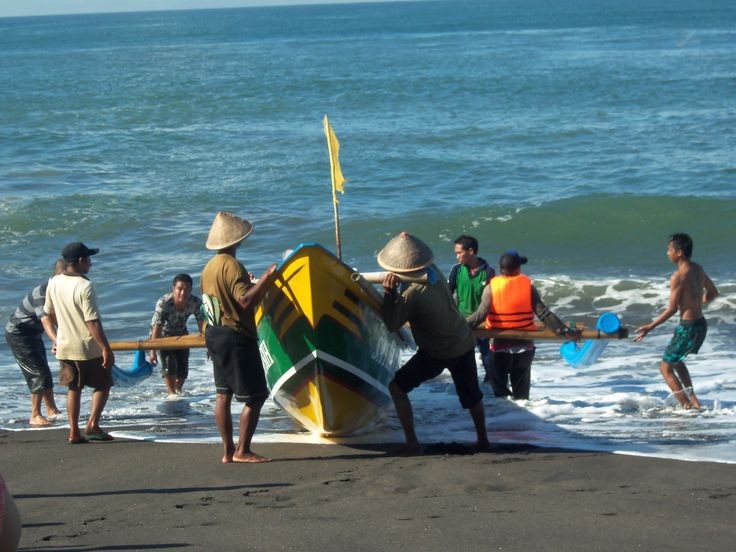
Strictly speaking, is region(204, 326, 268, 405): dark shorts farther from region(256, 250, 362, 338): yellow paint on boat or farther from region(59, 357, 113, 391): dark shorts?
region(59, 357, 113, 391): dark shorts

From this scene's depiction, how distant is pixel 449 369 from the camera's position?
702 centimetres

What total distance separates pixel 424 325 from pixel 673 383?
2.52 metres

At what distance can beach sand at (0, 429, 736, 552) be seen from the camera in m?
5.08

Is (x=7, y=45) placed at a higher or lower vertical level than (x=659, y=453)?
higher

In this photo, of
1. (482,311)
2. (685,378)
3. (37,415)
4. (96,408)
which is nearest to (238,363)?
(96,408)

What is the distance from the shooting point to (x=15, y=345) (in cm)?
852

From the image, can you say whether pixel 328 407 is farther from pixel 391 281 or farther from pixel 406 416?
pixel 391 281

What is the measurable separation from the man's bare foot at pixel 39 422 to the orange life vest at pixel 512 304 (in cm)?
334

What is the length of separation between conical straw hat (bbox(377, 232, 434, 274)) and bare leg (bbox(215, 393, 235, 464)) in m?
1.26

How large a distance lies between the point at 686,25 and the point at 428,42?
20.3 metres

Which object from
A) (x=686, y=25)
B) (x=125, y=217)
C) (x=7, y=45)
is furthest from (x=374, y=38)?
(x=125, y=217)

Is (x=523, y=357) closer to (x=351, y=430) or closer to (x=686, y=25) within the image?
(x=351, y=430)

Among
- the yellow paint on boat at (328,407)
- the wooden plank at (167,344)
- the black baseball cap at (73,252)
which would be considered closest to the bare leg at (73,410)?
the wooden plank at (167,344)

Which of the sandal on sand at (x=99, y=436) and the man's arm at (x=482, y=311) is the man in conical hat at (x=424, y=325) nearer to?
the man's arm at (x=482, y=311)
